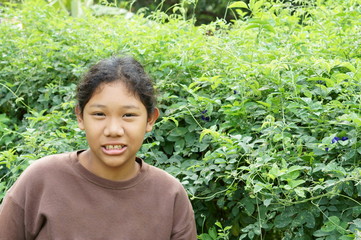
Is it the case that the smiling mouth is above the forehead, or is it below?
below

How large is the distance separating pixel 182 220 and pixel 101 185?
1.07 feet

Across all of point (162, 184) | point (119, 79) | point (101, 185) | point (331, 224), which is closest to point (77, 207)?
point (101, 185)

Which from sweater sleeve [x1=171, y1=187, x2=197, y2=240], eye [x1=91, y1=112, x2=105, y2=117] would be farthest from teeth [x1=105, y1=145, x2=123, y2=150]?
sweater sleeve [x1=171, y1=187, x2=197, y2=240]

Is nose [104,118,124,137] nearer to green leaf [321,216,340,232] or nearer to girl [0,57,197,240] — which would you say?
girl [0,57,197,240]

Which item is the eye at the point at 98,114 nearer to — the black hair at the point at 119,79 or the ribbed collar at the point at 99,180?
the black hair at the point at 119,79

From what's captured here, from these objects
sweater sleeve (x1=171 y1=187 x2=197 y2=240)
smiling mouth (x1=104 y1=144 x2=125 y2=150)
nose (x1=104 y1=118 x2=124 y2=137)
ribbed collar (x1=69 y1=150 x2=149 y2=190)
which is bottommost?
sweater sleeve (x1=171 y1=187 x2=197 y2=240)

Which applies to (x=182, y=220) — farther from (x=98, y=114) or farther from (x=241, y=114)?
(x=241, y=114)

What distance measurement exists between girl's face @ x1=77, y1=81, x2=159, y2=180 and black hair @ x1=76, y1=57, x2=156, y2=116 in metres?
0.02

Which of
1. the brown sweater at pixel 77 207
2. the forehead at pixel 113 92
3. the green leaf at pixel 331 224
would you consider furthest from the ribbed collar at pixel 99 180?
the green leaf at pixel 331 224

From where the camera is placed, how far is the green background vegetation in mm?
2770

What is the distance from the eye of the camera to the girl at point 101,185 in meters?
2.38

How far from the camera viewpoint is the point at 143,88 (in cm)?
247

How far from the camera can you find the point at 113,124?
235 centimetres

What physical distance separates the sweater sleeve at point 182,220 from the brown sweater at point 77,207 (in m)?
0.03
